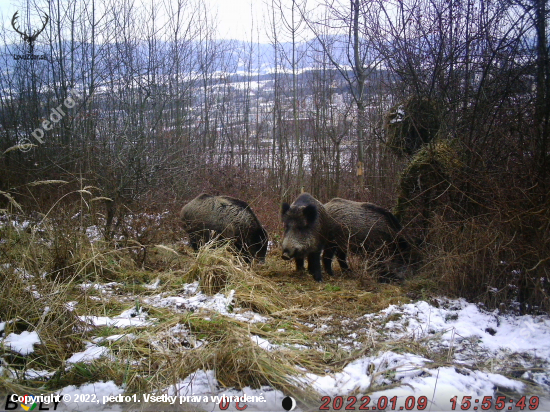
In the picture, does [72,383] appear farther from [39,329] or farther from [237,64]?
[237,64]

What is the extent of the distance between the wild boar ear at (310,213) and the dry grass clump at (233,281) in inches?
63.3

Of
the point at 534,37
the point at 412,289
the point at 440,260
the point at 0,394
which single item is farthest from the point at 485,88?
the point at 0,394

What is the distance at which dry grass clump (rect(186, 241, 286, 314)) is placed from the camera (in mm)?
5805

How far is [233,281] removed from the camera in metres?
6.12

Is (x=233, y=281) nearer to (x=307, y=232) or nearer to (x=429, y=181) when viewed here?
(x=307, y=232)

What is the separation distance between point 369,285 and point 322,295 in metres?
0.97

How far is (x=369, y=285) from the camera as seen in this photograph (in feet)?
23.6

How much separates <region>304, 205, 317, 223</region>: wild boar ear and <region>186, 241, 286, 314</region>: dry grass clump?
5.27ft

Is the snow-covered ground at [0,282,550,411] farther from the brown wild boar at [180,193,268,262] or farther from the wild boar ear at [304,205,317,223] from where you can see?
the brown wild boar at [180,193,268,262]

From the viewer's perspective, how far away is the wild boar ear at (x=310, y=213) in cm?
772

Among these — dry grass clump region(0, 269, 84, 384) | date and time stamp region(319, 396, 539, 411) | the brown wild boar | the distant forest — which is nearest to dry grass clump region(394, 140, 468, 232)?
the distant forest

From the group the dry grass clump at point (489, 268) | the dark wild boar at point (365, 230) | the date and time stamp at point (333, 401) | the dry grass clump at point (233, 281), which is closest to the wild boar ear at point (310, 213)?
the dark wild boar at point (365, 230)

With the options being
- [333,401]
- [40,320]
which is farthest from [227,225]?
[333,401]

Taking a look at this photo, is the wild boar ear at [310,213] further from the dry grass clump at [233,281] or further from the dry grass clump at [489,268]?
the dry grass clump at [489,268]
